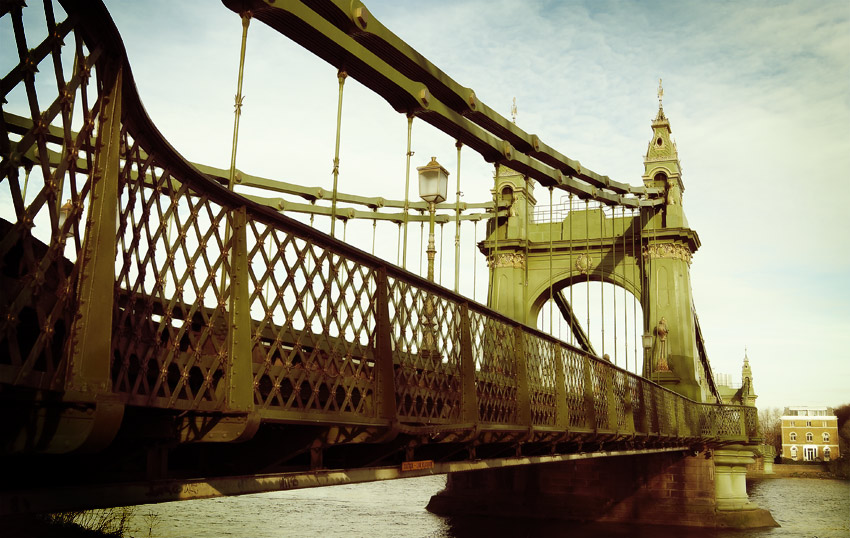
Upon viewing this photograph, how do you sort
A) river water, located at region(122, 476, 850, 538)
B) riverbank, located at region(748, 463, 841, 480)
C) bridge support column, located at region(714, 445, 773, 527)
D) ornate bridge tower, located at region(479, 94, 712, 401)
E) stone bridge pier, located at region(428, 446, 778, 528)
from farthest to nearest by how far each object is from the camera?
1. riverbank, located at region(748, 463, 841, 480)
2. ornate bridge tower, located at region(479, 94, 712, 401)
3. bridge support column, located at region(714, 445, 773, 527)
4. stone bridge pier, located at region(428, 446, 778, 528)
5. river water, located at region(122, 476, 850, 538)

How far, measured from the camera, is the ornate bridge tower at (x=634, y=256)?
29500 millimetres

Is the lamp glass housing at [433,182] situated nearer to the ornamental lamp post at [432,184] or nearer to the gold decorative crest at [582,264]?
the ornamental lamp post at [432,184]

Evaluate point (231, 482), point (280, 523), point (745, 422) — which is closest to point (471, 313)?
point (231, 482)

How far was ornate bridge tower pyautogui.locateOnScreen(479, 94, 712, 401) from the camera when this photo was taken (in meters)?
29.5

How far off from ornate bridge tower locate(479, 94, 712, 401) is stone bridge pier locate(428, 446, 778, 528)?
3709mm

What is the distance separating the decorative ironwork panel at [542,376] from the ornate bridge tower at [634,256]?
58.9ft

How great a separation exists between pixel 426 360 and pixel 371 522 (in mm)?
20873

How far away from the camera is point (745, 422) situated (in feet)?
88.1

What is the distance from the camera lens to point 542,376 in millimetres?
10172

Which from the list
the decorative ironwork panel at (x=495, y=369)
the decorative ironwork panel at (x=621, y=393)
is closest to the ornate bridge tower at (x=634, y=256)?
the decorative ironwork panel at (x=621, y=393)

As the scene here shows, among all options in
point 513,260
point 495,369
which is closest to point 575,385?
point 495,369

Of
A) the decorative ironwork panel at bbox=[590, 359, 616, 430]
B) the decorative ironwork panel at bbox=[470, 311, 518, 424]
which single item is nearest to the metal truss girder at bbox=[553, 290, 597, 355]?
the decorative ironwork panel at bbox=[590, 359, 616, 430]

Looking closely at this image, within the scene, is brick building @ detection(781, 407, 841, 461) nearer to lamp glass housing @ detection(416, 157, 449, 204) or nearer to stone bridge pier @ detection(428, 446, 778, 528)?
stone bridge pier @ detection(428, 446, 778, 528)

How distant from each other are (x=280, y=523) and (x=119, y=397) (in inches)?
936
